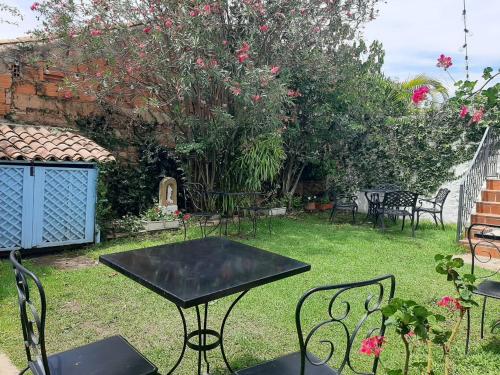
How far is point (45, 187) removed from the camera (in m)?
5.12

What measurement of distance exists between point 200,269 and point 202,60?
4762 mm

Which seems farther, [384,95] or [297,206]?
[384,95]

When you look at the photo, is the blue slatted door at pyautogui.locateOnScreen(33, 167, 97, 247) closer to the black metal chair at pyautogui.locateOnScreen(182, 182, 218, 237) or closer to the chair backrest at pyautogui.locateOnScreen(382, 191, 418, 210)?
the black metal chair at pyautogui.locateOnScreen(182, 182, 218, 237)

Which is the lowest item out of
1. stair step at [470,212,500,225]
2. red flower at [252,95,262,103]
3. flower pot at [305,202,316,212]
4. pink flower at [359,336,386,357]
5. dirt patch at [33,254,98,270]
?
dirt patch at [33,254,98,270]

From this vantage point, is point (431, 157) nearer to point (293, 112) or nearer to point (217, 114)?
point (293, 112)

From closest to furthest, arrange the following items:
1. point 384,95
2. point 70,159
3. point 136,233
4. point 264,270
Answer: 1. point 264,270
2. point 70,159
3. point 136,233
4. point 384,95

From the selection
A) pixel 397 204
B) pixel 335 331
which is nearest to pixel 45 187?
pixel 335 331

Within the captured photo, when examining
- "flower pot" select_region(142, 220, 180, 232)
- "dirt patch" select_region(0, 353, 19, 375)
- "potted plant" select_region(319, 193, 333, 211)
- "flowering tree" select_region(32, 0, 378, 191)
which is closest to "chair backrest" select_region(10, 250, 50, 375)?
"dirt patch" select_region(0, 353, 19, 375)

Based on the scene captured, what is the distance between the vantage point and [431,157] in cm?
858

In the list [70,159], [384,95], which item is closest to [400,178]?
[384,95]

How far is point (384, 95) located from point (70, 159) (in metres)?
8.18

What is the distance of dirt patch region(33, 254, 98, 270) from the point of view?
4.62m

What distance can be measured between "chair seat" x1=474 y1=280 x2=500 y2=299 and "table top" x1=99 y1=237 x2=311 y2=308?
151 centimetres

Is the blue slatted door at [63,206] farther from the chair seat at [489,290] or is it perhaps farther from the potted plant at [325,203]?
the potted plant at [325,203]
